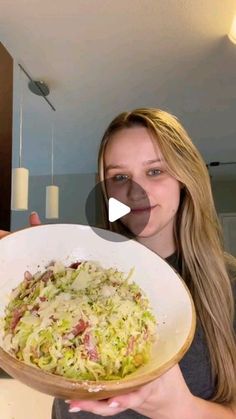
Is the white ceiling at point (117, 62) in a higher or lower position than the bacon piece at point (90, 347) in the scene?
higher

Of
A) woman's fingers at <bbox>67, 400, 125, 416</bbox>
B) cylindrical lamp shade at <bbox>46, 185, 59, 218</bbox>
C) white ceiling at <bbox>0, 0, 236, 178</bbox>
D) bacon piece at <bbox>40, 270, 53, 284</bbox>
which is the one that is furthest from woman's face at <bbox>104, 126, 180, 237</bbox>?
cylindrical lamp shade at <bbox>46, 185, 59, 218</bbox>

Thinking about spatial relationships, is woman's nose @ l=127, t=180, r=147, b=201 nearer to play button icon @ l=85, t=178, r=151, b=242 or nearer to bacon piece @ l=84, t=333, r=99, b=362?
play button icon @ l=85, t=178, r=151, b=242

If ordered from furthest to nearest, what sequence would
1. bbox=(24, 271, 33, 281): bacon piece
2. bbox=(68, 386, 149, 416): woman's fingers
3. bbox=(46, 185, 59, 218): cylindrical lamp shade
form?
bbox=(46, 185, 59, 218): cylindrical lamp shade → bbox=(24, 271, 33, 281): bacon piece → bbox=(68, 386, 149, 416): woman's fingers

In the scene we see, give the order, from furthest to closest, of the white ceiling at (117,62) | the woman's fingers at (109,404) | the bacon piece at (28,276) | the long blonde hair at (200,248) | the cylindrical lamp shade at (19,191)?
the cylindrical lamp shade at (19,191) < the white ceiling at (117,62) < the long blonde hair at (200,248) < the bacon piece at (28,276) < the woman's fingers at (109,404)

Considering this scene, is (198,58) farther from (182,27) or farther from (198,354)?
(198,354)

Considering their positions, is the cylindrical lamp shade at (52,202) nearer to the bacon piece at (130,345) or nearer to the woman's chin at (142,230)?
the woman's chin at (142,230)

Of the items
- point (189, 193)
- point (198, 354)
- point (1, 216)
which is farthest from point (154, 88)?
point (198, 354)

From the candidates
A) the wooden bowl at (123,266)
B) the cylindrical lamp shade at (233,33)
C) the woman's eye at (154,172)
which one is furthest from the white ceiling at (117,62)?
the wooden bowl at (123,266)
